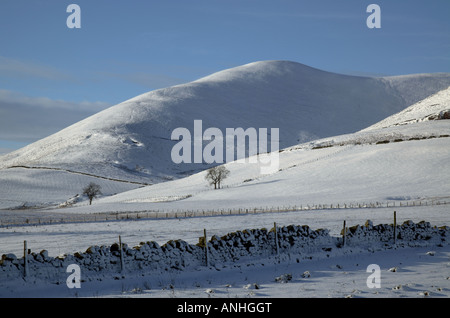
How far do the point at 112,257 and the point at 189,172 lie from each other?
121 metres

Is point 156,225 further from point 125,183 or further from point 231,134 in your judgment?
point 231,134

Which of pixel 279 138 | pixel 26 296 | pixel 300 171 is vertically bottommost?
pixel 26 296

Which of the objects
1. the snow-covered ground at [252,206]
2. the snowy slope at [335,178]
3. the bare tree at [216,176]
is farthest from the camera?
the bare tree at [216,176]

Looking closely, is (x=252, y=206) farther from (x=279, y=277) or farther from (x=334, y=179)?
(x=279, y=277)

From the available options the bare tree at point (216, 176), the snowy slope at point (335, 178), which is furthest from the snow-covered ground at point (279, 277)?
the bare tree at point (216, 176)

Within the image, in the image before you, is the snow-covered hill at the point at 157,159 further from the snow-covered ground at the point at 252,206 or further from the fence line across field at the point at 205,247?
the fence line across field at the point at 205,247

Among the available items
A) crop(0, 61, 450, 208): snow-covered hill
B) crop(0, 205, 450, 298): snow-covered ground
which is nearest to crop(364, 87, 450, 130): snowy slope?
crop(0, 61, 450, 208): snow-covered hill

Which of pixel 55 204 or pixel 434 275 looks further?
pixel 55 204

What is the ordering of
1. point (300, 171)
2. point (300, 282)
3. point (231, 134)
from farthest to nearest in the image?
1. point (231, 134)
2. point (300, 171)
3. point (300, 282)

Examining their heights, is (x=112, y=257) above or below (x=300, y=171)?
below

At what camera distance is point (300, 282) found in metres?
15.1

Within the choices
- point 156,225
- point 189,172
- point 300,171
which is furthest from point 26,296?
point 189,172

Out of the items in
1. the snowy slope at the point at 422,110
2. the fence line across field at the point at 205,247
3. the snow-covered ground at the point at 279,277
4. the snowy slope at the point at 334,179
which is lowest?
the snow-covered ground at the point at 279,277
